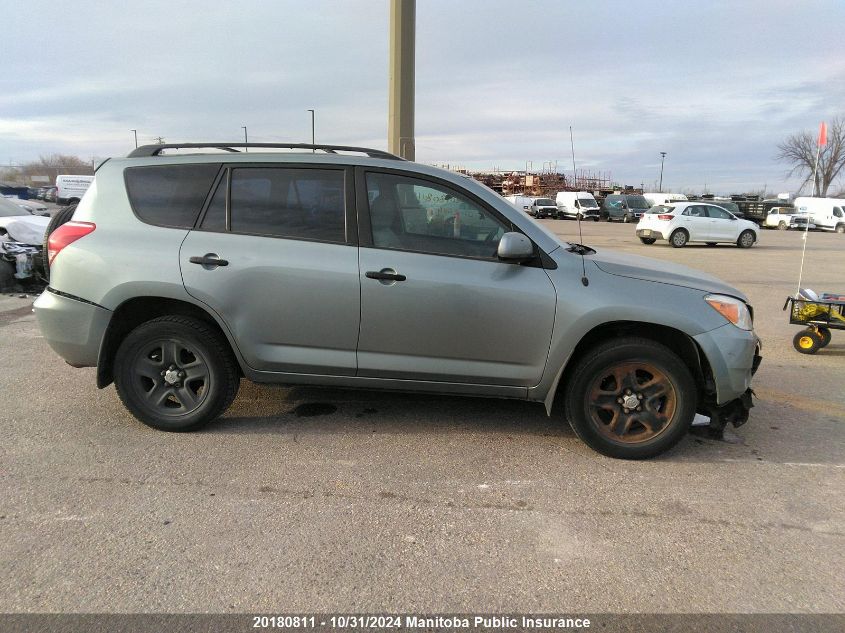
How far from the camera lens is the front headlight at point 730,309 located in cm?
365

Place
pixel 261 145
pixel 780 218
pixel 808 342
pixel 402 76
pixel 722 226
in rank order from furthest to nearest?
pixel 780 218, pixel 722 226, pixel 402 76, pixel 808 342, pixel 261 145

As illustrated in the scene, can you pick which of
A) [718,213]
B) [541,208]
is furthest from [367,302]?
[541,208]

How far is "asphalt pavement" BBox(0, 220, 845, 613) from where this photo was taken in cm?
249

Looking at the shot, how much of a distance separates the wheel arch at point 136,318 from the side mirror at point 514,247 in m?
1.82

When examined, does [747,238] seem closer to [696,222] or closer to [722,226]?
[722,226]

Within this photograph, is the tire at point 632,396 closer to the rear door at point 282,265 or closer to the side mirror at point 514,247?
the side mirror at point 514,247

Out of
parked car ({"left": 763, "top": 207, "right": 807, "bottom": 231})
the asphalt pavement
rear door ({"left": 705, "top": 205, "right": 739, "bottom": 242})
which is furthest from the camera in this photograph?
parked car ({"left": 763, "top": 207, "right": 807, "bottom": 231})

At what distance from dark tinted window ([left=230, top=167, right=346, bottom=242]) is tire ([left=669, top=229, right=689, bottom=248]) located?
20487mm

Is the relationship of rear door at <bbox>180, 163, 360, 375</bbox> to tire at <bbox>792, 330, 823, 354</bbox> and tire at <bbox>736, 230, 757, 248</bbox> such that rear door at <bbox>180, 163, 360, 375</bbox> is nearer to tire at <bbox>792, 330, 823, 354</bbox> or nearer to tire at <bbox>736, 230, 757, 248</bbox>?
tire at <bbox>792, 330, 823, 354</bbox>

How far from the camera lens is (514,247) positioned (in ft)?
11.6

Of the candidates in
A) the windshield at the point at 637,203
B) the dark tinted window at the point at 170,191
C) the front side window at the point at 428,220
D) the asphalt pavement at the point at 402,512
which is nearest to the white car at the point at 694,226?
the asphalt pavement at the point at 402,512

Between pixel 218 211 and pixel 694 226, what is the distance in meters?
21.5

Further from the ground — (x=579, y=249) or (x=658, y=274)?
(x=579, y=249)

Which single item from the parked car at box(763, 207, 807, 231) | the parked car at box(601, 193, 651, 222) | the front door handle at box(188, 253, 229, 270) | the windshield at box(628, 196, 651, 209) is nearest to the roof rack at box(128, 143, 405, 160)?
the front door handle at box(188, 253, 229, 270)
